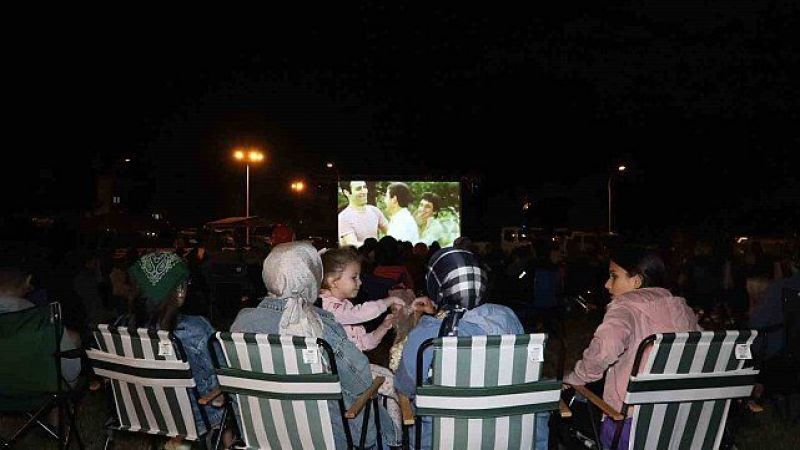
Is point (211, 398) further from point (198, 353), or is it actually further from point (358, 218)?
point (358, 218)

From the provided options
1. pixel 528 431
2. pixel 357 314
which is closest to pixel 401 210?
pixel 357 314

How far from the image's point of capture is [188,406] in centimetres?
320

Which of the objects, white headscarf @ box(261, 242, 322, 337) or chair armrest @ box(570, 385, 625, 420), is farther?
white headscarf @ box(261, 242, 322, 337)

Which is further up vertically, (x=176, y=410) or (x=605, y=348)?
(x=605, y=348)

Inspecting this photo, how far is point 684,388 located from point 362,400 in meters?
1.40

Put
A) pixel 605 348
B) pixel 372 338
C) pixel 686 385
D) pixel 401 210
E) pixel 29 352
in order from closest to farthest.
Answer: pixel 686 385 < pixel 605 348 < pixel 29 352 < pixel 372 338 < pixel 401 210

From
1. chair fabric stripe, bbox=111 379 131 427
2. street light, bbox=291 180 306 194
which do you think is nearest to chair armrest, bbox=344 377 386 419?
chair fabric stripe, bbox=111 379 131 427

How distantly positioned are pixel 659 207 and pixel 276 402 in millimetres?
43480

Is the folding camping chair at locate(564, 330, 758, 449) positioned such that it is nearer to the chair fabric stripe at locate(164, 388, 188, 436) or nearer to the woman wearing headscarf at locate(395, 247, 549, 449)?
A: the woman wearing headscarf at locate(395, 247, 549, 449)

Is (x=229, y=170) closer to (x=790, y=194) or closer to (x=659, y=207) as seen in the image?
(x=659, y=207)

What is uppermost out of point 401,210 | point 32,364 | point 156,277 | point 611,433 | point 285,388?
point 156,277

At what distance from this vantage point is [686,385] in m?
2.87

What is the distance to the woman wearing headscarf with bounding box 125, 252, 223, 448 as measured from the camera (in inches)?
132

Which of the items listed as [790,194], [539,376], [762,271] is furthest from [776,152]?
[539,376]
